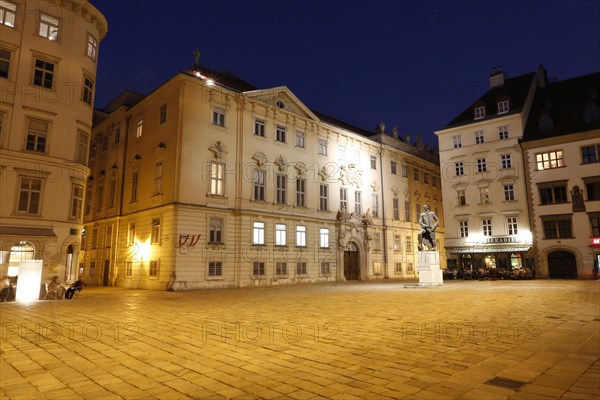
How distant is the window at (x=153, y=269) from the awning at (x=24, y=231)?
6.87 metres

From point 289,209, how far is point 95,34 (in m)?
18.6

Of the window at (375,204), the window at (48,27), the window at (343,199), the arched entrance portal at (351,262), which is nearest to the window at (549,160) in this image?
the window at (375,204)

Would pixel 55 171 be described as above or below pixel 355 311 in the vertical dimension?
above

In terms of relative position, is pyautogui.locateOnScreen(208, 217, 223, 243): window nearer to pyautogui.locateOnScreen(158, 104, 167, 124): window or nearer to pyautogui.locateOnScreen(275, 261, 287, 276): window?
pyautogui.locateOnScreen(275, 261, 287, 276): window

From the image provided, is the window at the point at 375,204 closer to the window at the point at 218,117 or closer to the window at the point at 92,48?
the window at the point at 218,117

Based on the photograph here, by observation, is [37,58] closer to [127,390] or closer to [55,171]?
[55,171]

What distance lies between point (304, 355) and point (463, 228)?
38834 millimetres

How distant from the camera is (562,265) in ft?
117

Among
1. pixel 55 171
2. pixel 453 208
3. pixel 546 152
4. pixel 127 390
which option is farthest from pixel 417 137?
pixel 127 390

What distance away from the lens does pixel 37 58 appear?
23500 mm

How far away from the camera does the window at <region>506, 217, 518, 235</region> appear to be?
3878 cm

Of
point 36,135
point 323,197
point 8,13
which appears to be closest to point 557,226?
point 323,197

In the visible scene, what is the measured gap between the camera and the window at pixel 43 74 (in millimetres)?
23438

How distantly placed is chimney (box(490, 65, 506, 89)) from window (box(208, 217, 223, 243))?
36276mm
